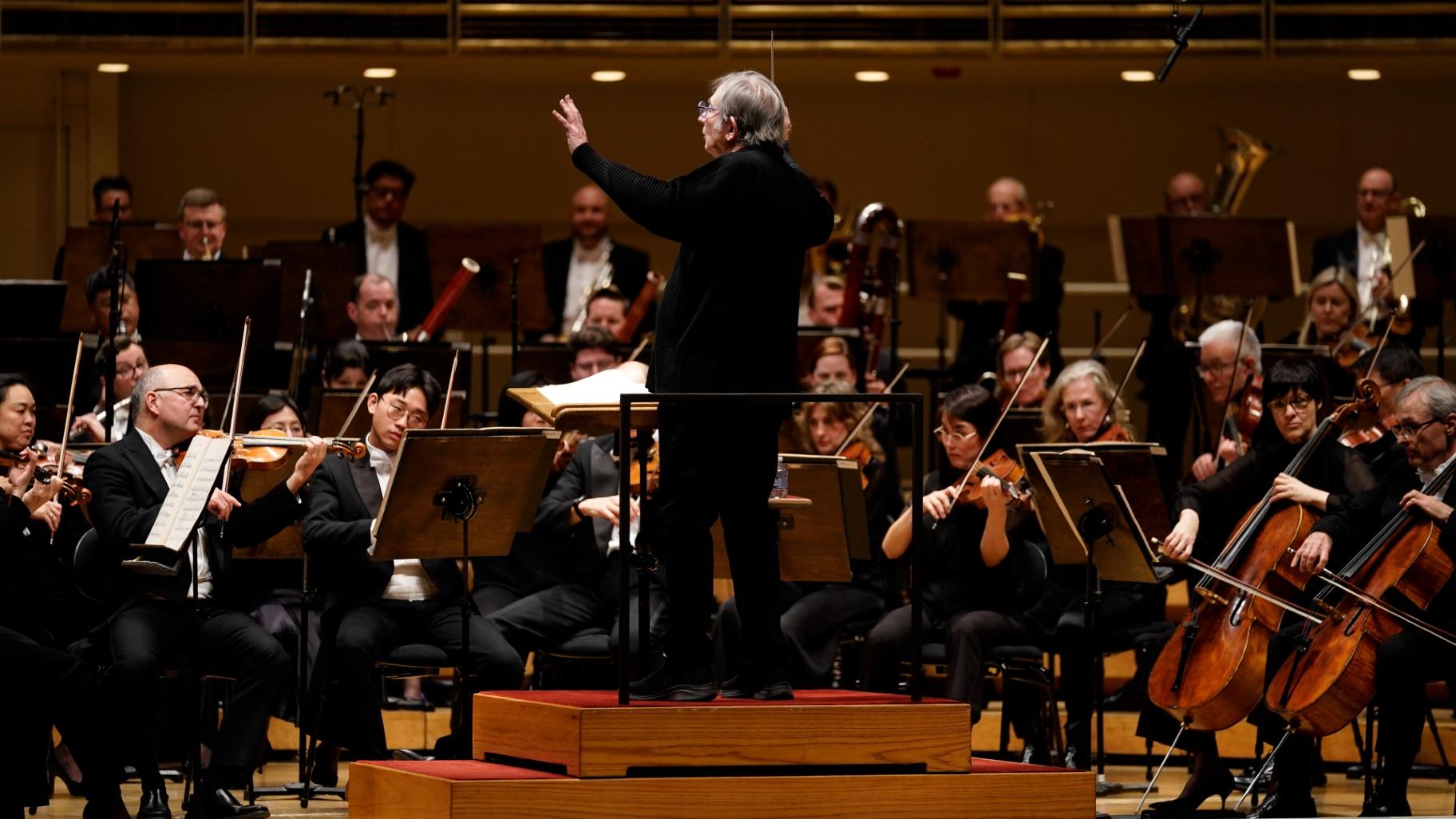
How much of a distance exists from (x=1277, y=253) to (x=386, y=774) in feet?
13.2

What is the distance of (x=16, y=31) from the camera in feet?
27.2

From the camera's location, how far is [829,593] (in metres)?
5.76

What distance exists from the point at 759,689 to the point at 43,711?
1.86 metres

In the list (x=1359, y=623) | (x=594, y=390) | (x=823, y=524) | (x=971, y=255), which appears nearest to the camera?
(x=594, y=390)

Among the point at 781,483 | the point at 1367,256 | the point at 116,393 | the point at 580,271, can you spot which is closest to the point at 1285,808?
the point at 781,483

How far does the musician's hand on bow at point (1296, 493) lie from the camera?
4938 mm

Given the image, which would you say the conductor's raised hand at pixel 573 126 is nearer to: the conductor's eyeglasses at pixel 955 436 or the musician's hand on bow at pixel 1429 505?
the conductor's eyeglasses at pixel 955 436

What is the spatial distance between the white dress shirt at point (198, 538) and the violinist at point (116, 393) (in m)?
0.66

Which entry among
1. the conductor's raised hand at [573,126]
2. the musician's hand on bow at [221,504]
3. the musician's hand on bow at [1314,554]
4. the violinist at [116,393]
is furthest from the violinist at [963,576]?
the violinist at [116,393]

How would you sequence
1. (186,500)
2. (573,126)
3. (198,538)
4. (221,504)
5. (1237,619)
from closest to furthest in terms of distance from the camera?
(573,126)
(186,500)
(1237,619)
(221,504)
(198,538)

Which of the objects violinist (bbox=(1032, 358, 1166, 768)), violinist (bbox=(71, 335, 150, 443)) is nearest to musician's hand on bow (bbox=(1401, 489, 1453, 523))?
violinist (bbox=(1032, 358, 1166, 768))

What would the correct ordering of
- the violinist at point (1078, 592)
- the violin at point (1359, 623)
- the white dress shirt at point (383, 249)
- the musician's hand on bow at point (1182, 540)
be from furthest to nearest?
the white dress shirt at point (383, 249) → the violinist at point (1078, 592) → the musician's hand on bow at point (1182, 540) → the violin at point (1359, 623)

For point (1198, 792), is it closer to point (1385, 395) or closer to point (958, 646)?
point (958, 646)

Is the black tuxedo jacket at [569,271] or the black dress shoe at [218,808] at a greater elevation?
the black tuxedo jacket at [569,271]
